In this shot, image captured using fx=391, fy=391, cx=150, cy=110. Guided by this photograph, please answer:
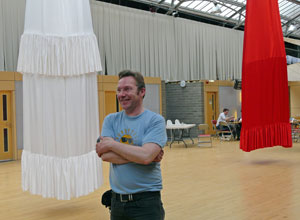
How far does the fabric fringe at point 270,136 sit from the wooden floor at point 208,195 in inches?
25.9

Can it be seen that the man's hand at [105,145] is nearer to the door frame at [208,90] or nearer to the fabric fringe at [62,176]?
the fabric fringe at [62,176]

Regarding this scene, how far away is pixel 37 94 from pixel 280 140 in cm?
437

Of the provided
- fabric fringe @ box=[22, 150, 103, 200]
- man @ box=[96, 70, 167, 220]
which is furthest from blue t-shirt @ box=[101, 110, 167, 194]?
fabric fringe @ box=[22, 150, 103, 200]

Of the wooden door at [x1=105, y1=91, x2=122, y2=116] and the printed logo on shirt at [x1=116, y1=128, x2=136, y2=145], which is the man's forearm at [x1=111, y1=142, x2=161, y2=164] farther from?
the wooden door at [x1=105, y1=91, x2=122, y2=116]

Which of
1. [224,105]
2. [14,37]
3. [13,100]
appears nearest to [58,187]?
[13,100]

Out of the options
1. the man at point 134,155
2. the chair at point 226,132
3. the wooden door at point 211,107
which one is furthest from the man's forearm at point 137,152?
the wooden door at point 211,107

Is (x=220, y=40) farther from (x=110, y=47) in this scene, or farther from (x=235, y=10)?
(x=110, y=47)

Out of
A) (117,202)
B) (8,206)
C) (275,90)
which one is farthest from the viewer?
(275,90)

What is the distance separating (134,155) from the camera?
6.40 feet

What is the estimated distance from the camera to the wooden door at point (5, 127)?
1097 cm

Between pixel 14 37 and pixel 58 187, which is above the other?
pixel 14 37

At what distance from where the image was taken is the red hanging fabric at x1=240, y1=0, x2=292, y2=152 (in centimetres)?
639

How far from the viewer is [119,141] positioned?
211 cm

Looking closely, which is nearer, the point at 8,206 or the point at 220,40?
the point at 8,206
